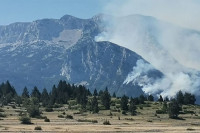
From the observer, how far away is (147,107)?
183375 mm

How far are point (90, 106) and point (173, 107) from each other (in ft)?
106

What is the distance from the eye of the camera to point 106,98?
180m

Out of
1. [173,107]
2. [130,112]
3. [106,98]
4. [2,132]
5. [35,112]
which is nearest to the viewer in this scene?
[2,132]

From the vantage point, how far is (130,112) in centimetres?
15588

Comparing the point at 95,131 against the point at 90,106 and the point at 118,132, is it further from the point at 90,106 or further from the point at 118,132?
the point at 90,106

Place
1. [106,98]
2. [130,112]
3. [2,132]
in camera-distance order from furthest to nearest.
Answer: [106,98] < [130,112] < [2,132]

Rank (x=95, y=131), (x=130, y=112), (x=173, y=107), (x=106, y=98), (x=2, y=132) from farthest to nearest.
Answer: (x=106, y=98)
(x=130, y=112)
(x=173, y=107)
(x=95, y=131)
(x=2, y=132)

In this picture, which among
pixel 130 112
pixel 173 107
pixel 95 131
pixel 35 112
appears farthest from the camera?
pixel 130 112

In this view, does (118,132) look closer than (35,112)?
Yes

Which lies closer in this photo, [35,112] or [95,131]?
[95,131]

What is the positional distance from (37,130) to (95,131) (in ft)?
33.0

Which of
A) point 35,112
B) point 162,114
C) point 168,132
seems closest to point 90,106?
point 162,114

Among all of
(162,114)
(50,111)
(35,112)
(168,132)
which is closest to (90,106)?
(50,111)

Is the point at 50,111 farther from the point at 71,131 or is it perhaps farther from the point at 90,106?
the point at 71,131
